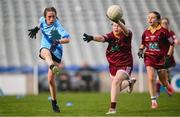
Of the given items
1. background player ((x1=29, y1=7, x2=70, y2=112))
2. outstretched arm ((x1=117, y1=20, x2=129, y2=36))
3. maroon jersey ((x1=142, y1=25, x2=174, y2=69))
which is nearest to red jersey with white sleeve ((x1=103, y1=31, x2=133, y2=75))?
outstretched arm ((x1=117, y1=20, x2=129, y2=36))

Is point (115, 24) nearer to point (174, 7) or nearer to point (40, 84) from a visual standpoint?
point (40, 84)

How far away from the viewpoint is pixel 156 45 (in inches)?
502

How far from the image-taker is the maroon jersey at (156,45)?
1268 centimetres

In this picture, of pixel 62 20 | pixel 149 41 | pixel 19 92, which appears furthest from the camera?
pixel 62 20

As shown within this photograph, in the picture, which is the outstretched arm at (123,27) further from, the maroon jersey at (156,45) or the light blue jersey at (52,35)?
the maroon jersey at (156,45)

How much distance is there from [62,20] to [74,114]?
19463 millimetres

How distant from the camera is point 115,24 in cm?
1109

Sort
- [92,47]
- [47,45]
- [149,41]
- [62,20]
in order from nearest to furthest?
[47,45] < [149,41] < [92,47] < [62,20]

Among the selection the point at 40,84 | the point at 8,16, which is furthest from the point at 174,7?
the point at 40,84

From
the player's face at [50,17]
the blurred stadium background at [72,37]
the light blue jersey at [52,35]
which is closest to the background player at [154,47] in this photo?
the light blue jersey at [52,35]

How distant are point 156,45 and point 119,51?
→ 165 centimetres

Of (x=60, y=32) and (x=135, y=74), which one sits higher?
(x=60, y=32)

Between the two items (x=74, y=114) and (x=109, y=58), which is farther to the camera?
(x=109, y=58)

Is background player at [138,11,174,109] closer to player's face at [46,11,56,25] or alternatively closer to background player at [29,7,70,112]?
background player at [29,7,70,112]
